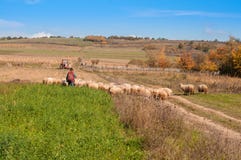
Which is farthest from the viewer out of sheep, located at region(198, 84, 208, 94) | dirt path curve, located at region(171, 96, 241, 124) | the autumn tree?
the autumn tree

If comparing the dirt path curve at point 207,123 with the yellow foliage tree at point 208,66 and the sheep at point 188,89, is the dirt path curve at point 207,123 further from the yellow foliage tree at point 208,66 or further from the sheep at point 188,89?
the yellow foliage tree at point 208,66

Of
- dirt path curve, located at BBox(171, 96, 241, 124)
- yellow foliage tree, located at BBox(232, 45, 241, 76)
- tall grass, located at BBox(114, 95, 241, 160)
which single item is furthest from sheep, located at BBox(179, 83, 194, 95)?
yellow foliage tree, located at BBox(232, 45, 241, 76)

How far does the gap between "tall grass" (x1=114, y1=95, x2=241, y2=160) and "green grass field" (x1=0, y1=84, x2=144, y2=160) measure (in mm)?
428

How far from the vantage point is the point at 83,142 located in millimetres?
11680

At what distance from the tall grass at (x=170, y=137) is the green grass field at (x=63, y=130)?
43 cm

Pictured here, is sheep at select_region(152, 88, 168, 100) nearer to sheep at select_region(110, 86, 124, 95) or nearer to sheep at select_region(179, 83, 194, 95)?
sheep at select_region(110, 86, 124, 95)

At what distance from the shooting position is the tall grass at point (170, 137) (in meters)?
9.91

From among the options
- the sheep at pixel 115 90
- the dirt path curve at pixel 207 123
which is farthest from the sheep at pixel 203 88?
the dirt path curve at pixel 207 123

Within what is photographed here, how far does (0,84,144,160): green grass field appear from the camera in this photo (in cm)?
1074

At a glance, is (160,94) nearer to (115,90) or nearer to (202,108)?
(115,90)

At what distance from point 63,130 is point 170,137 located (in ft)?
11.4

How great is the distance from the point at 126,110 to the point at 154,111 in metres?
1.23

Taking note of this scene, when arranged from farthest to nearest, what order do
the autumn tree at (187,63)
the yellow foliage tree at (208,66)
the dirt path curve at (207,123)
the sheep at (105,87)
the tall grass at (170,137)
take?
1. the autumn tree at (187,63)
2. the yellow foliage tree at (208,66)
3. the sheep at (105,87)
4. the dirt path curve at (207,123)
5. the tall grass at (170,137)

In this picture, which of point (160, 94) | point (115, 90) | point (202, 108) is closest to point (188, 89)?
point (160, 94)
